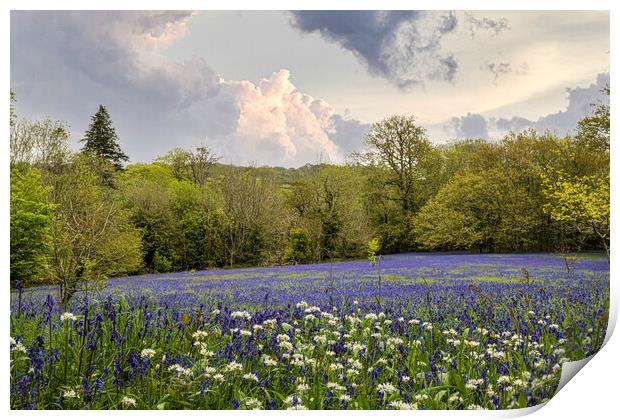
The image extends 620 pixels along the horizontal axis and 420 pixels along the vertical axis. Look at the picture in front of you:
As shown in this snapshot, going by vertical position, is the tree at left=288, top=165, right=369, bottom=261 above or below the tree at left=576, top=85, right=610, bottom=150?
below

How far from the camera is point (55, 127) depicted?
134 inches

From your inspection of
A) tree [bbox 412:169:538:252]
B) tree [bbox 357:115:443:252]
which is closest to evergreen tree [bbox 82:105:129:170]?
tree [bbox 357:115:443:252]

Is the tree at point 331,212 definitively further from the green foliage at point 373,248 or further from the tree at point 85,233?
the tree at point 85,233

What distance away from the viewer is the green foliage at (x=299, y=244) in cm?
389

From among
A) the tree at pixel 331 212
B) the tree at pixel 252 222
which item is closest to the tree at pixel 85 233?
the tree at pixel 252 222

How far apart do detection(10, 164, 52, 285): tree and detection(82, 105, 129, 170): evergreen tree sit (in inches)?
15.8

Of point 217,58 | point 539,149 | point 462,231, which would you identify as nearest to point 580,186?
point 539,149

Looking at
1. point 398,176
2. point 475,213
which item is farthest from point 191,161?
point 475,213

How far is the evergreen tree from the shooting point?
3.51 m

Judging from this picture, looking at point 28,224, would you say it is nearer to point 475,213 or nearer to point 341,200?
point 341,200

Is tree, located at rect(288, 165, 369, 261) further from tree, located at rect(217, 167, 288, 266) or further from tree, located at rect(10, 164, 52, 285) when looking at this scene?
tree, located at rect(10, 164, 52, 285)

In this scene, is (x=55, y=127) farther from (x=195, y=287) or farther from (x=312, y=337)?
(x=312, y=337)
